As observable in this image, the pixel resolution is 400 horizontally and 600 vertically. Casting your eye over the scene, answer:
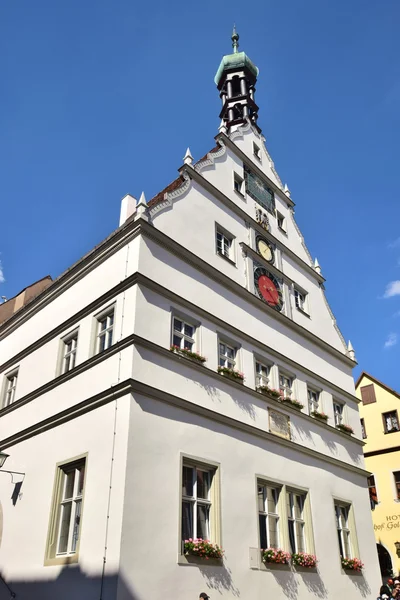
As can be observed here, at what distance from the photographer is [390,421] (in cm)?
2994

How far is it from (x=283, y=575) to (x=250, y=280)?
858 cm

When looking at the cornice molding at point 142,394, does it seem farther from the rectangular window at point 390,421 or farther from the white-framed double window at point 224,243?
the rectangular window at point 390,421

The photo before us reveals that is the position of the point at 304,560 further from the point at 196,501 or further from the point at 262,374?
the point at 262,374

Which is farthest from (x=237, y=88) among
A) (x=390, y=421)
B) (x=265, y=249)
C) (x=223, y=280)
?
(x=390, y=421)

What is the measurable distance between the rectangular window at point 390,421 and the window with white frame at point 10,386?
19934 millimetres

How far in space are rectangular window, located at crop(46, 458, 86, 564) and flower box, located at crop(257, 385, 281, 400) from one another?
5.89 m

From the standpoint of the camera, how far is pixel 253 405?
1600 centimetres

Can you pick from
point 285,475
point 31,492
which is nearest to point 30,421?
point 31,492

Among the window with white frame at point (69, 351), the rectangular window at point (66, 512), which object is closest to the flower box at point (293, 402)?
the window with white frame at point (69, 351)

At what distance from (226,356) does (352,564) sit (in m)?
7.78

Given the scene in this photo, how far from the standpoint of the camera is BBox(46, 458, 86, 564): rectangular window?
12.3 m

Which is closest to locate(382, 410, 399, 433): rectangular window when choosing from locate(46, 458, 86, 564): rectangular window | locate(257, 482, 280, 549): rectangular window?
locate(257, 482, 280, 549): rectangular window

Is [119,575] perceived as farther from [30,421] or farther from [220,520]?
[30,421]

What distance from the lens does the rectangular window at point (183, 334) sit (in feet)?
47.6
